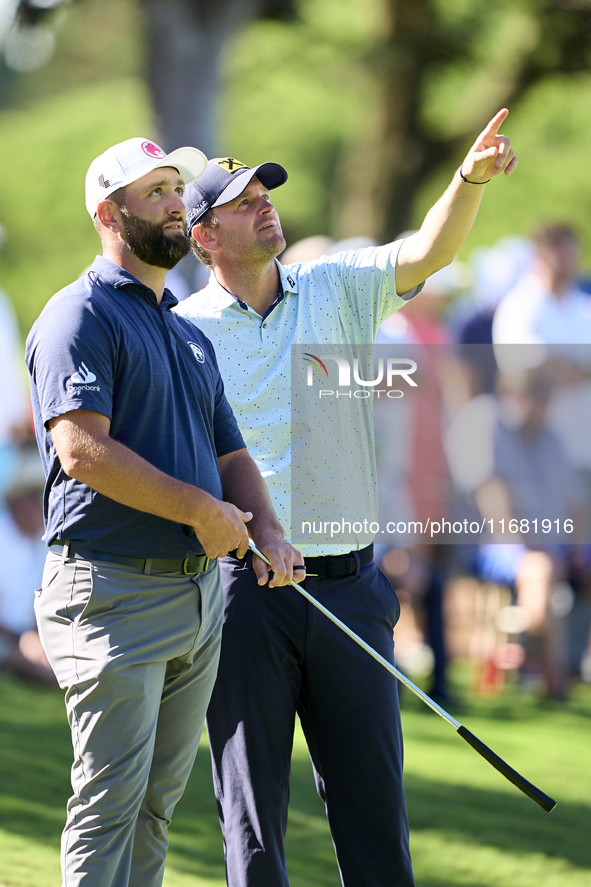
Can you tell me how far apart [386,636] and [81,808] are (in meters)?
0.97

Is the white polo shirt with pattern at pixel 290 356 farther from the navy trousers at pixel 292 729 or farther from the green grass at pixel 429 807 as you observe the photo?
the green grass at pixel 429 807

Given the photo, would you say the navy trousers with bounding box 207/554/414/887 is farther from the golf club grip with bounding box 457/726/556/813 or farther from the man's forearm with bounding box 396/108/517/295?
the man's forearm with bounding box 396/108/517/295

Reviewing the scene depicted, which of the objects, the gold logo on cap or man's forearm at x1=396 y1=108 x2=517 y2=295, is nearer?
man's forearm at x1=396 y1=108 x2=517 y2=295

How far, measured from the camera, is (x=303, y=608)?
2938 mm

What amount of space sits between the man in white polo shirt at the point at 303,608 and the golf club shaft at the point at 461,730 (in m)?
0.08

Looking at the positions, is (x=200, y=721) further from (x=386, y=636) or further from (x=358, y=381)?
(x=358, y=381)

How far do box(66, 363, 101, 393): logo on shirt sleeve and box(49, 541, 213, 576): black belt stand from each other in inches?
14.9

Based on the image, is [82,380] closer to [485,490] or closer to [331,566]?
[331,566]

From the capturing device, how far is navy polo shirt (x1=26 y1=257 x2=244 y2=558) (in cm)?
248

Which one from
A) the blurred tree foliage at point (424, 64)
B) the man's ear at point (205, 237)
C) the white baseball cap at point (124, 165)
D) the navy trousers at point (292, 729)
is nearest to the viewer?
the white baseball cap at point (124, 165)

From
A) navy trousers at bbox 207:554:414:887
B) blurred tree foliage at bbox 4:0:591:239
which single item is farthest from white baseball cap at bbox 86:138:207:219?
blurred tree foliage at bbox 4:0:591:239

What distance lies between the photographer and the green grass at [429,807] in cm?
384

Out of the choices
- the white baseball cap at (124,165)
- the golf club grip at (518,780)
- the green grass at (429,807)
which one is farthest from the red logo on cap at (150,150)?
the green grass at (429,807)

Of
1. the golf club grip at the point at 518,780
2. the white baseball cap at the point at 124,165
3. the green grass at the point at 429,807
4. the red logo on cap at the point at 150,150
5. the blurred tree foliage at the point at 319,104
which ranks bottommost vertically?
the green grass at the point at 429,807
